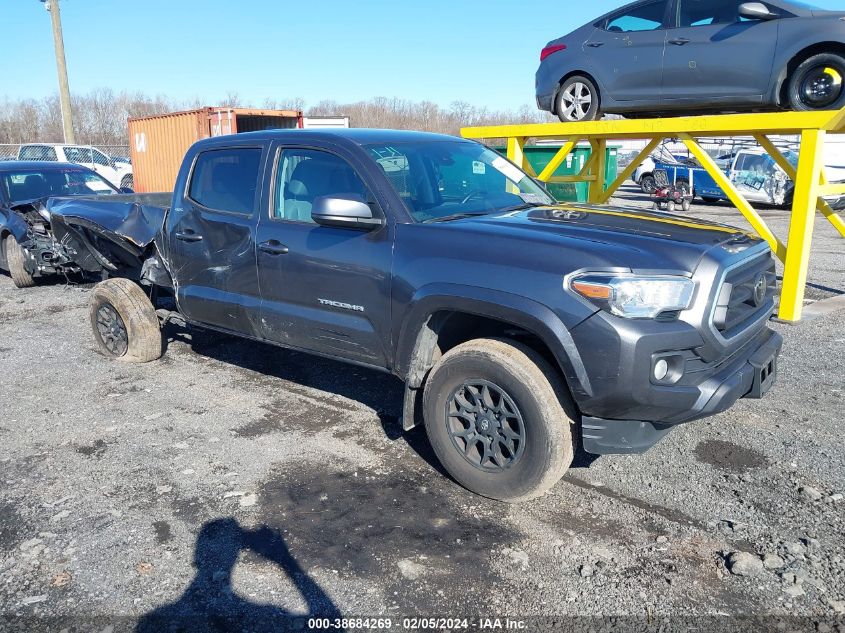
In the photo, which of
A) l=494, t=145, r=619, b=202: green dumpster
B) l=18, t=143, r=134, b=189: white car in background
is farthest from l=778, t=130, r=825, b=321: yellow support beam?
l=18, t=143, r=134, b=189: white car in background

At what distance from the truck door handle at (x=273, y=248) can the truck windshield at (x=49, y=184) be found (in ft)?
20.9

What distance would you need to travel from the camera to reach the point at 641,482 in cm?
383

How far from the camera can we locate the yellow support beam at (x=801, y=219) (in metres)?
6.66

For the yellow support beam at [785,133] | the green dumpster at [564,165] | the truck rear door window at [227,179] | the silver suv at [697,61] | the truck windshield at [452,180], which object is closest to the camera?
the truck windshield at [452,180]

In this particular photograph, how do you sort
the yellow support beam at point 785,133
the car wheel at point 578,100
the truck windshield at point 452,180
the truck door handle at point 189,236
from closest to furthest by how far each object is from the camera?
the truck windshield at point 452,180, the truck door handle at point 189,236, the yellow support beam at point 785,133, the car wheel at point 578,100

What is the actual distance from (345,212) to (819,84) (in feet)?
18.4

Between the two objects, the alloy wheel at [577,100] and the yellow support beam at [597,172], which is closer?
the alloy wheel at [577,100]

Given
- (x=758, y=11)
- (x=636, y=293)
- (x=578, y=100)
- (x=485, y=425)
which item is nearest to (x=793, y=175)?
(x=758, y=11)

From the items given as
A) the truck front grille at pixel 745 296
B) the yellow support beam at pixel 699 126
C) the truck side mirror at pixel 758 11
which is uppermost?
the truck side mirror at pixel 758 11

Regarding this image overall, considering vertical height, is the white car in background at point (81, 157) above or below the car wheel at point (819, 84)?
below

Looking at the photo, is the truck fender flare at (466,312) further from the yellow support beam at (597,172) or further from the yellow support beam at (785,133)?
the yellow support beam at (597,172)

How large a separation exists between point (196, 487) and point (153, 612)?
1077 mm

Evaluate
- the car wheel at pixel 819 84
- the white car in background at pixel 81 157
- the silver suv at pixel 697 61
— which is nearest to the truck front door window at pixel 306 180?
the silver suv at pixel 697 61

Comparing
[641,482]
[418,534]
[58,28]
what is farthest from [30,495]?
[58,28]
